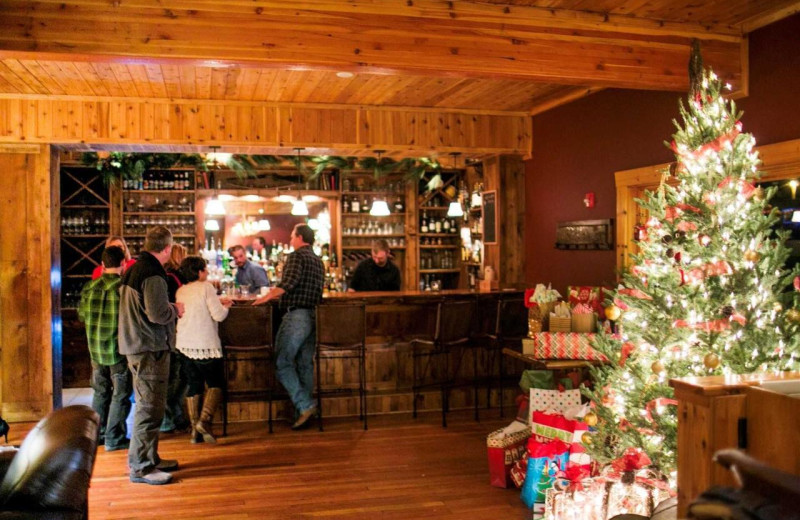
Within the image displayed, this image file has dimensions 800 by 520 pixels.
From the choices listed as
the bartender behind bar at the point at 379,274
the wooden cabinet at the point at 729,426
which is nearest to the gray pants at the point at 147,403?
the bartender behind bar at the point at 379,274

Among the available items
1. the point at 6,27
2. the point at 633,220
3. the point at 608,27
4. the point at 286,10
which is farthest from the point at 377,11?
the point at 633,220

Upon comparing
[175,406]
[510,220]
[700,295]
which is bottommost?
[175,406]

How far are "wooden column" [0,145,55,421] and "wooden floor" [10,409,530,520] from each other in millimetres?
640

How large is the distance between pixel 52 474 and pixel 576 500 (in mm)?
2318

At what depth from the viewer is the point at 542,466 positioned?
4.46 metres

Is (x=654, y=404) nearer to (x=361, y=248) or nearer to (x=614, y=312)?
(x=614, y=312)

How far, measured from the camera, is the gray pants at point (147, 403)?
16.4ft

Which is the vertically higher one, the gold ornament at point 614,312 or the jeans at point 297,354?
the gold ornament at point 614,312

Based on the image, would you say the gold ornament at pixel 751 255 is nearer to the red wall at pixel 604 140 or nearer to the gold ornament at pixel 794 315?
the gold ornament at pixel 794 315

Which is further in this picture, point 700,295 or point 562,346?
point 562,346

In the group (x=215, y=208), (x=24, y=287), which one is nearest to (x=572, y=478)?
(x=24, y=287)

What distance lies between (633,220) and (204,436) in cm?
395

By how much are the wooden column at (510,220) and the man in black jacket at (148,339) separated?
4.19 meters

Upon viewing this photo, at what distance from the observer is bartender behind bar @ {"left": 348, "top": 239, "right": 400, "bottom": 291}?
26.6 ft
